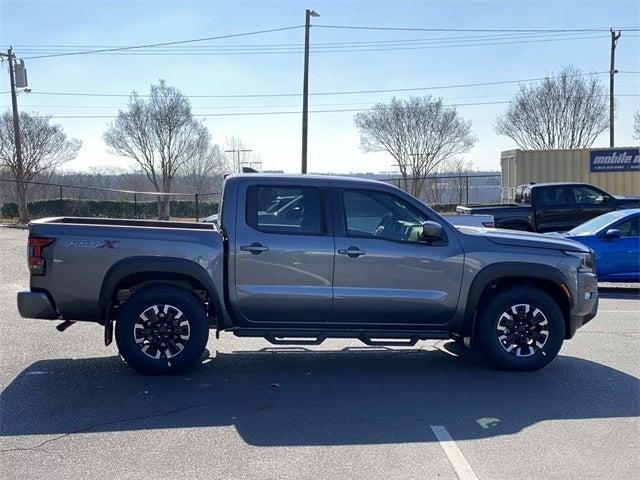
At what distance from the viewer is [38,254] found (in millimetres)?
6195

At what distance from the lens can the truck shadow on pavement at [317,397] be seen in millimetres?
5023

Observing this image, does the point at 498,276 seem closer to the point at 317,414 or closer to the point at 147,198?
the point at 317,414

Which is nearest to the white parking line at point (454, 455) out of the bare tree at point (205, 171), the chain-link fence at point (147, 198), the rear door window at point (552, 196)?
the rear door window at point (552, 196)

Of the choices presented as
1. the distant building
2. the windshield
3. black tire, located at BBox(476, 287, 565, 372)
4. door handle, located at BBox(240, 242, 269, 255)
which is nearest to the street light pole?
the distant building

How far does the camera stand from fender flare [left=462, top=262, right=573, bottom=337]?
646 cm

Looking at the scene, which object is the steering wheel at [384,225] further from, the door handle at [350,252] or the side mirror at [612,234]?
the side mirror at [612,234]

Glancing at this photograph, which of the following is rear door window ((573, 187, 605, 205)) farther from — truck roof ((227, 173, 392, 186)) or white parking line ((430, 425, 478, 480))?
white parking line ((430, 425, 478, 480))

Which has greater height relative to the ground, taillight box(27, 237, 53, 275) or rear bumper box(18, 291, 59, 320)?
taillight box(27, 237, 53, 275)

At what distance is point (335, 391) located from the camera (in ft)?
19.5

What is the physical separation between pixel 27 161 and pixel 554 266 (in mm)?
31624

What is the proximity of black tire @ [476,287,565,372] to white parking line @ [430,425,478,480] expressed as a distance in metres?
1.74

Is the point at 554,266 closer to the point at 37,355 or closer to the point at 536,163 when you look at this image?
Answer: the point at 37,355

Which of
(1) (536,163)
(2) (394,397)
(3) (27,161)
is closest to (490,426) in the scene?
(2) (394,397)

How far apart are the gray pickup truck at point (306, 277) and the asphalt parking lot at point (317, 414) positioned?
16.3 inches
